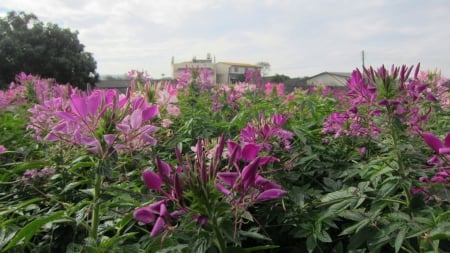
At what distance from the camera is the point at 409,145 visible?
1349 millimetres

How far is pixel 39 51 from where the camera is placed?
75.9ft

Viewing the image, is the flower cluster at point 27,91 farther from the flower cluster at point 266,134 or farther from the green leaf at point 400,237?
the green leaf at point 400,237

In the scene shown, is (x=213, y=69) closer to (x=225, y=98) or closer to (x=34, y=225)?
(x=225, y=98)

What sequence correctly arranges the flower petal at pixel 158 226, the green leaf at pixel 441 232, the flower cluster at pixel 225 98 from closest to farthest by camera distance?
1. the flower petal at pixel 158 226
2. the green leaf at pixel 441 232
3. the flower cluster at pixel 225 98

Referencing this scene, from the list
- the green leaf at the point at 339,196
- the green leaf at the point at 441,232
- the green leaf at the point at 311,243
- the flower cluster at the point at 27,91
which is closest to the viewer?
the green leaf at the point at 441,232

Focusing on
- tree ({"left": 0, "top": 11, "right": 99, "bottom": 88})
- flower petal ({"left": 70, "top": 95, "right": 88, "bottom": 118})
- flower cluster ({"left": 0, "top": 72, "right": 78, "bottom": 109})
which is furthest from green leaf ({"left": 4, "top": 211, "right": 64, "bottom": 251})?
tree ({"left": 0, "top": 11, "right": 99, "bottom": 88})

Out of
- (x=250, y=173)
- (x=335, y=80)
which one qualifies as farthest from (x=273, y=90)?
(x=335, y=80)

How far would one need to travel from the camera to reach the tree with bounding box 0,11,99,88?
73.9 feet

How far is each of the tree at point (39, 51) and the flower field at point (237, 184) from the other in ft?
77.2

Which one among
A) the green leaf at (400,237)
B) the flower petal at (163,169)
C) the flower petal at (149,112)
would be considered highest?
the flower petal at (149,112)

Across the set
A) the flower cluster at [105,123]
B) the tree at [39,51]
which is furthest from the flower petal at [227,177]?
the tree at [39,51]

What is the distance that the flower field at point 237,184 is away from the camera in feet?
2.97

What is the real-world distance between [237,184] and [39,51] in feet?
83.1

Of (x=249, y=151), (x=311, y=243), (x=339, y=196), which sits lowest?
(x=311, y=243)
